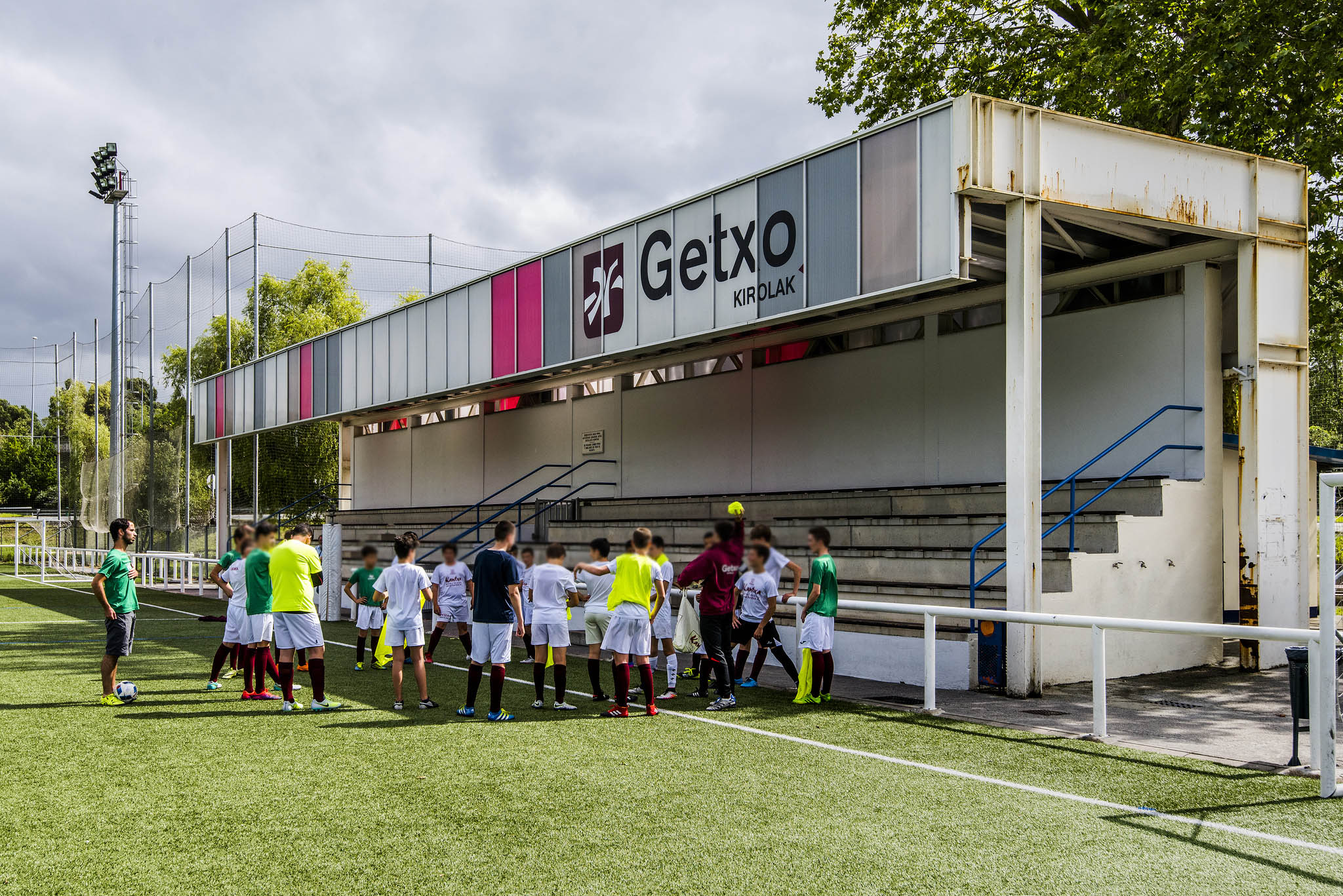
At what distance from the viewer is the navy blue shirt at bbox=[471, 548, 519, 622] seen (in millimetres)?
9789

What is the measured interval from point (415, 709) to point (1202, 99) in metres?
17.4

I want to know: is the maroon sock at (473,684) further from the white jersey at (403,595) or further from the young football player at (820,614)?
the young football player at (820,614)

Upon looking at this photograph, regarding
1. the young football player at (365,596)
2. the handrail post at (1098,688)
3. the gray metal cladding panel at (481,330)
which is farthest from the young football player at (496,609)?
the gray metal cladding panel at (481,330)

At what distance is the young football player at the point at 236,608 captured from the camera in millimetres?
11141

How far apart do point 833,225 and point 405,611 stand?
6826 mm

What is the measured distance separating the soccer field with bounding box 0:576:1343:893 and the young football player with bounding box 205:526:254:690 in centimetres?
105

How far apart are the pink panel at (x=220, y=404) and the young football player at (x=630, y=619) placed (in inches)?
1044

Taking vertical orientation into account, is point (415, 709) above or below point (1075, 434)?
below

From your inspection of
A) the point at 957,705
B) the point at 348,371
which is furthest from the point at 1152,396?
the point at 348,371

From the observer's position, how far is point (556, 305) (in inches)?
744

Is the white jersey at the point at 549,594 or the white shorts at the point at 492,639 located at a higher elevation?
the white jersey at the point at 549,594

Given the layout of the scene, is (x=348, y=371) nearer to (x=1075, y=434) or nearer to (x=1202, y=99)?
(x=1075, y=434)

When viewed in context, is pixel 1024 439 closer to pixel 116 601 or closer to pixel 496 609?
pixel 496 609

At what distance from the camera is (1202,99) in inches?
760
